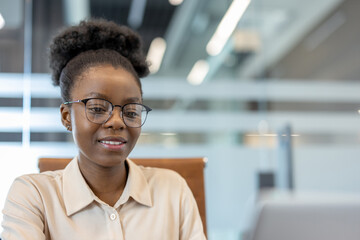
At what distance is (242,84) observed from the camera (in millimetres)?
3029

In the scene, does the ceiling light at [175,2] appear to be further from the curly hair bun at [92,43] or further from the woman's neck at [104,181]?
the woman's neck at [104,181]

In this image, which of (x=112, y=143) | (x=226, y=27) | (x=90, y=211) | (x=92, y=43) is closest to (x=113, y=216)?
(x=90, y=211)

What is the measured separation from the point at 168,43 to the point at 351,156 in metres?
1.56

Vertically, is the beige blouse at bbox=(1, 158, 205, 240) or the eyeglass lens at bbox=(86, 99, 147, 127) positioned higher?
the eyeglass lens at bbox=(86, 99, 147, 127)

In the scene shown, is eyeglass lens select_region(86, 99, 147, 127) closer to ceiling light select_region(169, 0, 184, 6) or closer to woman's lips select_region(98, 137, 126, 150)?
woman's lips select_region(98, 137, 126, 150)

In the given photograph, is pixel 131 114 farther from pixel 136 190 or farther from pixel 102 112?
pixel 136 190

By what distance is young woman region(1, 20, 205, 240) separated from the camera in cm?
98

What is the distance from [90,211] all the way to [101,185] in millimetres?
89

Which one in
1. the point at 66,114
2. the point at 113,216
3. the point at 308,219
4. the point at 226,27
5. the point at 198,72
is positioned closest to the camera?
the point at 308,219

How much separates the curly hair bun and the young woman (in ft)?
0.17

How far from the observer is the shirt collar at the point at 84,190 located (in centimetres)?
100

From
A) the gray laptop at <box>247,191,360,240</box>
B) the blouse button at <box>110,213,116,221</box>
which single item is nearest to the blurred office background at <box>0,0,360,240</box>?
the blouse button at <box>110,213,116,221</box>

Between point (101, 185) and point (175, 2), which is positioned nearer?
point (101, 185)

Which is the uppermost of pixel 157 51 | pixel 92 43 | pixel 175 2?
pixel 175 2
